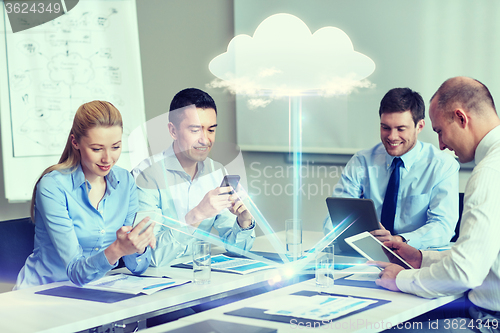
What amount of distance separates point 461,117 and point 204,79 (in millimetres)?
2731

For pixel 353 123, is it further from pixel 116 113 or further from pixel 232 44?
pixel 116 113

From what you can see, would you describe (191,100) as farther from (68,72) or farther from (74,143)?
(68,72)

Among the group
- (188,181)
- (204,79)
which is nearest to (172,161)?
(188,181)

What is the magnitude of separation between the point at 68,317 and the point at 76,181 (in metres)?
0.65

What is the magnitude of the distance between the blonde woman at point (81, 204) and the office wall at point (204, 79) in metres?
1.86

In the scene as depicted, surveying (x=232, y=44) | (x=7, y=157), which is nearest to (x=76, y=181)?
(x=7, y=157)

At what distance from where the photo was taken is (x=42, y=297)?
5.12ft

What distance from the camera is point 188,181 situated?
2352 mm

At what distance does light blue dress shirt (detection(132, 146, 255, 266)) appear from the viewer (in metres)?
2.17

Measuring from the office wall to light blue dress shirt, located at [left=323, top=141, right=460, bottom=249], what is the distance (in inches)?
30.2

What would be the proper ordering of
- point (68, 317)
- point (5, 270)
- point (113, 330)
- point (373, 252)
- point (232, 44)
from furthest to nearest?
1. point (232, 44)
2. point (5, 270)
3. point (373, 252)
4. point (113, 330)
5. point (68, 317)

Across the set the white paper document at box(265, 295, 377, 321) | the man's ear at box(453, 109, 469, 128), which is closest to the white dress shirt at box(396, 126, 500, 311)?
the man's ear at box(453, 109, 469, 128)

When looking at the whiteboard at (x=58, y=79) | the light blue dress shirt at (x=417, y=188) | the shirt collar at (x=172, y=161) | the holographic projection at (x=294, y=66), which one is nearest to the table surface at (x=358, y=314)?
the light blue dress shirt at (x=417, y=188)
